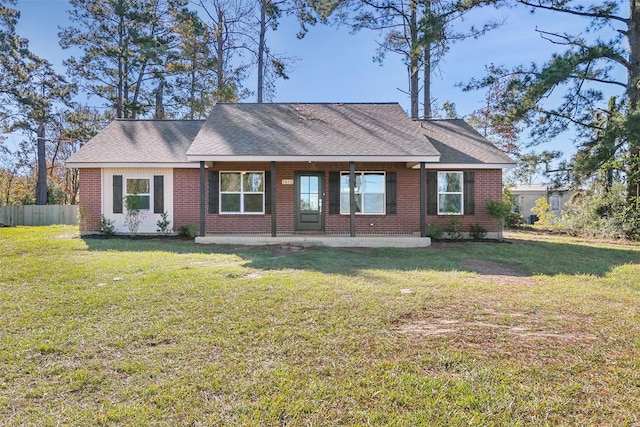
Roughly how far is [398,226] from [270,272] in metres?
6.53

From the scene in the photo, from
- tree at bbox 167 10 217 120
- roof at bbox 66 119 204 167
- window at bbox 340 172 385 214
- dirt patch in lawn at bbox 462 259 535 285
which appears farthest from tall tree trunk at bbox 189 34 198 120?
dirt patch in lawn at bbox 462 259 535 285

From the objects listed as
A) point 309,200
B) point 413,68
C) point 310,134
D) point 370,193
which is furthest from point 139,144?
point 413,68

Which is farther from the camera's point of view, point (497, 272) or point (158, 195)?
point (158, 195)

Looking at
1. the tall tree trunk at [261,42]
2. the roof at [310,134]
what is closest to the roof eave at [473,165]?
the roof at [310,134]

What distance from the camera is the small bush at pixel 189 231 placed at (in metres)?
11.4

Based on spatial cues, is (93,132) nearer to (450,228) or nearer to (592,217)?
(450,228)

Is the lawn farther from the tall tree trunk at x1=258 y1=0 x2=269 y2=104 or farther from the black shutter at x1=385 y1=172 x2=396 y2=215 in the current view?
the tall tree trunk at x1=258 y1=0 x2=269 y2=104

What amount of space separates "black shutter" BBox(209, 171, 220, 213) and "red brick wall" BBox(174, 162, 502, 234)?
0.64 ft

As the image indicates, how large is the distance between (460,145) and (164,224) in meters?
10.2

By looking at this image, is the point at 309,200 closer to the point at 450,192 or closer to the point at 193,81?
the point at 450,192

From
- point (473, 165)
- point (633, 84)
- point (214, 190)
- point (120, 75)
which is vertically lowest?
point (214, 190)

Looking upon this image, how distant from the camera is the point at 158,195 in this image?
11.9 metres

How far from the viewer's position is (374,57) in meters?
18.4

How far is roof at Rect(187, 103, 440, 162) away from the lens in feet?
33.3
